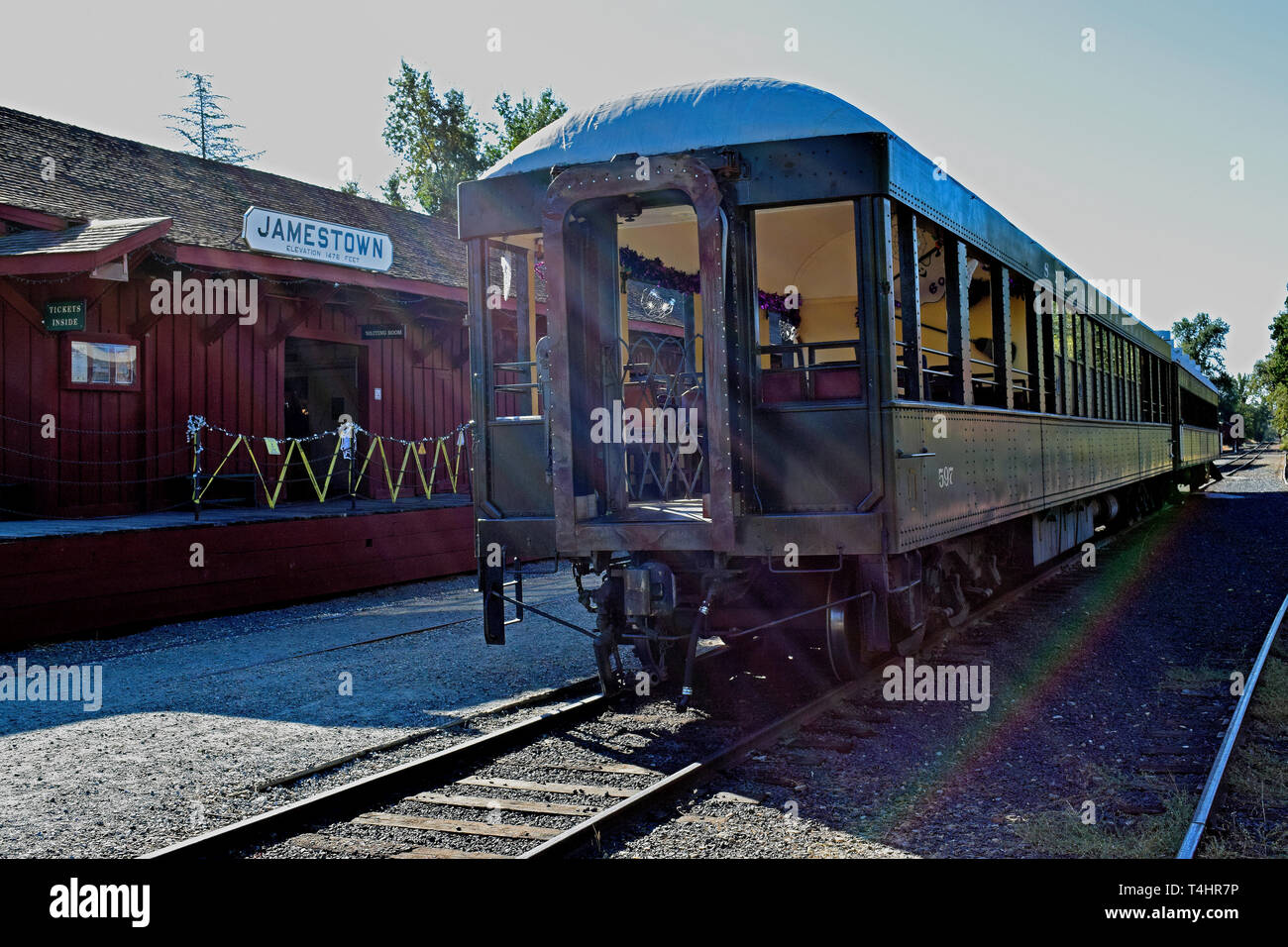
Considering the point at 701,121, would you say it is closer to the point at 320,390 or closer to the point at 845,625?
the point at 845,625

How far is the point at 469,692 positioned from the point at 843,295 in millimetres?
4058

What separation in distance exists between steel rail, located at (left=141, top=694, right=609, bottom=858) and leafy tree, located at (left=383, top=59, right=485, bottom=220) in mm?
43980

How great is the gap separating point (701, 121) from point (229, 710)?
4.67 meters

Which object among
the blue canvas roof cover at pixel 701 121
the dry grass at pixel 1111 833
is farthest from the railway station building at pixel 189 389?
the dry grass at pixel 1111 833

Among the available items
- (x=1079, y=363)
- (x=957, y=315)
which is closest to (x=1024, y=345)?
(x=957, y=315)

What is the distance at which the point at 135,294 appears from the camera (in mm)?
13336

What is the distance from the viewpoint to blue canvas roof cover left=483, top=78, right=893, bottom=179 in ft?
20.5

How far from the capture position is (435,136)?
47906 mm

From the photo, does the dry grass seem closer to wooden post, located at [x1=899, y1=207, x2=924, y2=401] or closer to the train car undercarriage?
the train car undercarriage

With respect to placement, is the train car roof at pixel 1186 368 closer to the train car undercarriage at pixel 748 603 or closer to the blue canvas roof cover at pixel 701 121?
the train car undercarriage at pixel 748 603

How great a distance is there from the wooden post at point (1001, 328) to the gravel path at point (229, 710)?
383 cm

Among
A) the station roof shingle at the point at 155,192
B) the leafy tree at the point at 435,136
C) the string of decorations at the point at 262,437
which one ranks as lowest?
the string of decorations at the point at 262,437

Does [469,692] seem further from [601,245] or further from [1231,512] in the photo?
[1231,512]

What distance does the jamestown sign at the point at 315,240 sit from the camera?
13.5 metres
